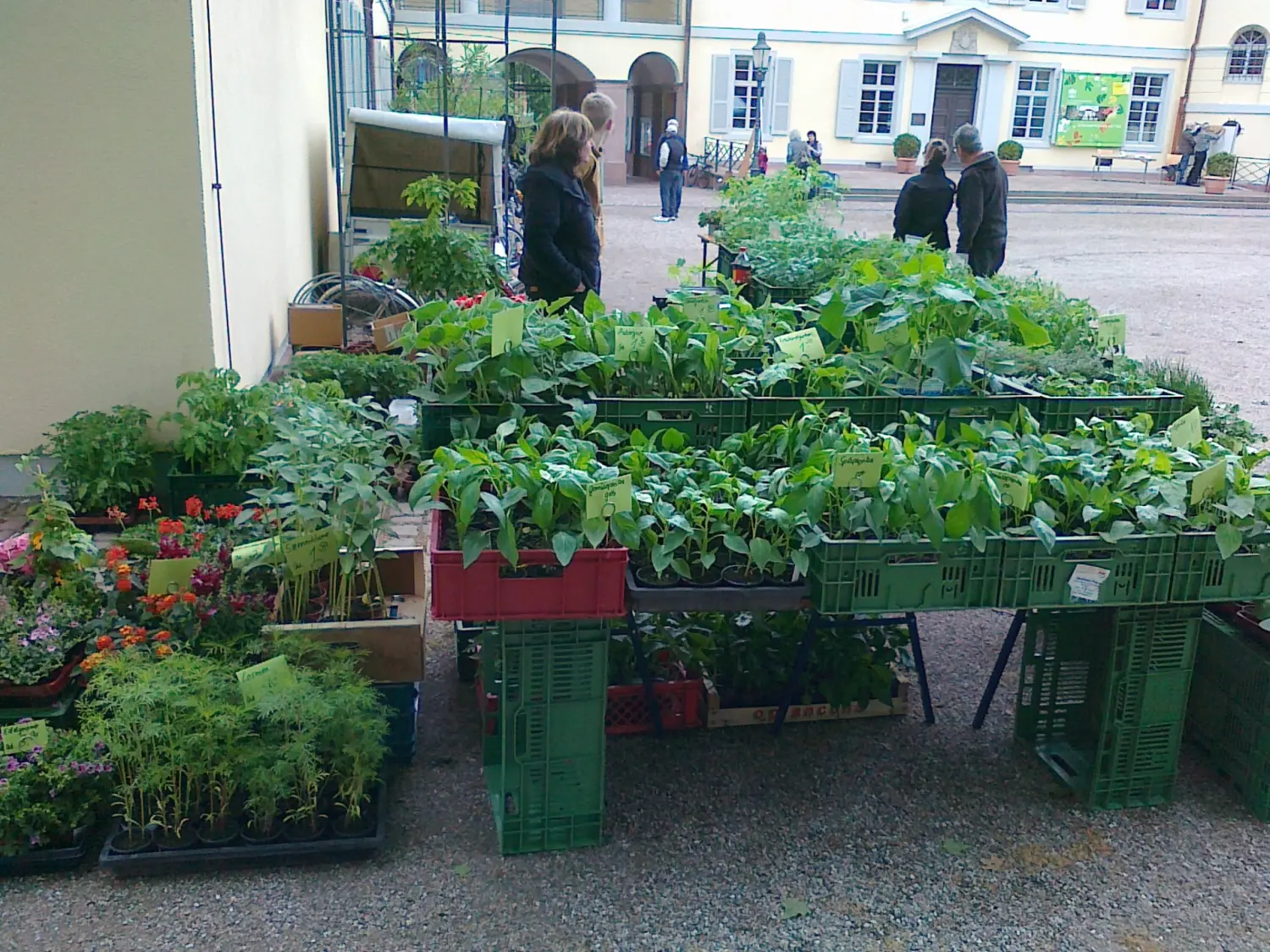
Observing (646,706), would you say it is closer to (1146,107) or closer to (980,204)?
(980,204)

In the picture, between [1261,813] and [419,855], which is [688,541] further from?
[1261,813]

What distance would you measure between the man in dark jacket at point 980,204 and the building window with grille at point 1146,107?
26.8 metres

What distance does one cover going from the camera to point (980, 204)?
7.62 metres

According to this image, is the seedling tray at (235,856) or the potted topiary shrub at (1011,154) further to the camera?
the potted topiary shrub at (1011,154)

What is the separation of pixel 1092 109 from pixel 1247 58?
13.6ft

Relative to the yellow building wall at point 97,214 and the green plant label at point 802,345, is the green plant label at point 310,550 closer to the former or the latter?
the green plant label at point 802,345

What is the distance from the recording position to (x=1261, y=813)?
3193mm

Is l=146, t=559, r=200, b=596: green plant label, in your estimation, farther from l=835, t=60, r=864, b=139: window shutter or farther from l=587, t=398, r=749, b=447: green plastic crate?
l=835, t=60, r=864, b=139: window shutter

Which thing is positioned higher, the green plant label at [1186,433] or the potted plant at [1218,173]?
the potted plant at [1218,173]

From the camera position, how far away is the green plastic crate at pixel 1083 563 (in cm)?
284

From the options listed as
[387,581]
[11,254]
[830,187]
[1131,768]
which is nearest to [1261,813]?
[1131,768]

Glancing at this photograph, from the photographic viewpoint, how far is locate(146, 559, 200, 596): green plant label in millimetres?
3328

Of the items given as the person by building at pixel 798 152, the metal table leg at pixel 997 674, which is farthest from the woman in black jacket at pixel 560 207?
the person by building at pixel 798 152

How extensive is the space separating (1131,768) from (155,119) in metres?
4.38
